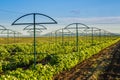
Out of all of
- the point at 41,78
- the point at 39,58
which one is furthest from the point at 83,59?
the point at 41,78

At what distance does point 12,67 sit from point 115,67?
23.1 ft

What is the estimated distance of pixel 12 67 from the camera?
22047 mm

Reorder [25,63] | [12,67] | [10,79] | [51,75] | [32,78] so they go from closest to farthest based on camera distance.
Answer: [10,79]
[32,78]
[51,75]
[12,67]
[25,63]

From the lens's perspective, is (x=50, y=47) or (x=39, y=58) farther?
(x=50, y=47)

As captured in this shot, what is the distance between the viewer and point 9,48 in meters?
38.1

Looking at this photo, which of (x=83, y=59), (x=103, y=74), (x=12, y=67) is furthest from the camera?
(x=83, y=59)

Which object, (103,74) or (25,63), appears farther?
(25,63)

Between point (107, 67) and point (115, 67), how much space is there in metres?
0.57

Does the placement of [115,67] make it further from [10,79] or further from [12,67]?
[10,79]

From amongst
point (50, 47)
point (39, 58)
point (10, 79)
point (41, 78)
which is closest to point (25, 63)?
point (39, 58)

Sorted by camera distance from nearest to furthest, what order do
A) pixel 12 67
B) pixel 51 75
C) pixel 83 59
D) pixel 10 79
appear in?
pixel 10 79 → pixel 51 75 → pixel 12 67 → pixel 83 59

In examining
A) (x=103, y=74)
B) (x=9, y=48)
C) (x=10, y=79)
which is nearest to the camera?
(x=10, y=79)

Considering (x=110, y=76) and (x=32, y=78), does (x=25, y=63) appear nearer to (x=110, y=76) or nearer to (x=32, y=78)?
(x=110, y=76)

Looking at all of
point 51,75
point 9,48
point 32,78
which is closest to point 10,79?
point 32,78
